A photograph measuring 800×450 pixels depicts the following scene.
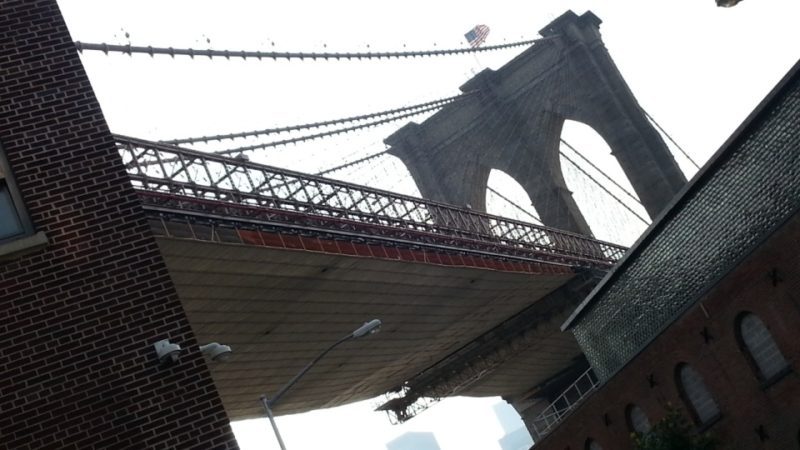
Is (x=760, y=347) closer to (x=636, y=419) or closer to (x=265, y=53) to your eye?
(x=636, y=419)

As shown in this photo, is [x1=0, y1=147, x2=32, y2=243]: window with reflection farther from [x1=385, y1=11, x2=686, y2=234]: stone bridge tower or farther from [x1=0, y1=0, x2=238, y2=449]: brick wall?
[x1=385, y1=11, x2=686, y2=234]: stone bridge tower

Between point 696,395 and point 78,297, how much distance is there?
934 inches

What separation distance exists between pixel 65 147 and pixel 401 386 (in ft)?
169

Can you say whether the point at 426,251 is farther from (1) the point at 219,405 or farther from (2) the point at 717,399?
(1) the point at 219,405

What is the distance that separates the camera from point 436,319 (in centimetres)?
5316

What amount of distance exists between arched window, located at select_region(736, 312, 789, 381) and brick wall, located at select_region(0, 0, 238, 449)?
66.7 feet

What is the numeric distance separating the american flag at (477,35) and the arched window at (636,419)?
48085 mm

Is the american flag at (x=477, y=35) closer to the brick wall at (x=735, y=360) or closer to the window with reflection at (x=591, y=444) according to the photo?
the window with reflection at (x=591, y=444)

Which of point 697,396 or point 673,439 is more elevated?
point 697,396

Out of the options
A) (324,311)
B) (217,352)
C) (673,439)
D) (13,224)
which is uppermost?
(324,311)

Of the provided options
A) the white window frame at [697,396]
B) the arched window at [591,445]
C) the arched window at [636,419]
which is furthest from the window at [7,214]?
the arched window at [591,445]

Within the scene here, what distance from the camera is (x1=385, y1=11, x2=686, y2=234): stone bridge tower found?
220 feet

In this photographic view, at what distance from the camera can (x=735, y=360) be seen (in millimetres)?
31031

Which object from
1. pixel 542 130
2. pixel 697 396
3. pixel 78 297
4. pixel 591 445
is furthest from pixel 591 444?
pixel 542 130
